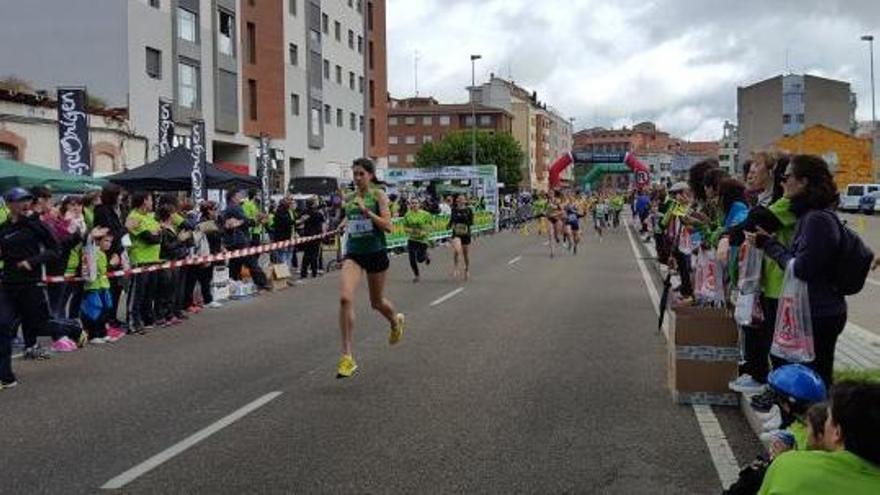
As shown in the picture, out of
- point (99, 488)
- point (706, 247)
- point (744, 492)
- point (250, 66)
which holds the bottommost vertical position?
point (99, 488)

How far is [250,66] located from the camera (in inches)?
2021

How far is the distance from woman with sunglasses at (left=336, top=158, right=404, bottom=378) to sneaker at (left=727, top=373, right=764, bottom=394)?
345 centimetres

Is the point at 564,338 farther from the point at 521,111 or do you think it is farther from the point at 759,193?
the point at 521,111

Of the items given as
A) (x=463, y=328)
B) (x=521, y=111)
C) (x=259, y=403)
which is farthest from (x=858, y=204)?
(x=521, y=111)

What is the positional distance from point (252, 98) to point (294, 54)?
7419 millimetres

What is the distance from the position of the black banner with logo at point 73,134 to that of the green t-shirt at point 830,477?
1931cm

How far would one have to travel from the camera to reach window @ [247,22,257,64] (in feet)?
170

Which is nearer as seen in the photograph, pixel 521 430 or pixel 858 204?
pixel 521 430

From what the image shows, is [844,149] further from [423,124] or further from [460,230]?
[423,124]

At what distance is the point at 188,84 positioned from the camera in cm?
4356

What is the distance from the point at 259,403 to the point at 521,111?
158m

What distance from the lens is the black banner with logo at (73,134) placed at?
66.7 ft

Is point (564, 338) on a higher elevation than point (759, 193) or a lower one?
lower

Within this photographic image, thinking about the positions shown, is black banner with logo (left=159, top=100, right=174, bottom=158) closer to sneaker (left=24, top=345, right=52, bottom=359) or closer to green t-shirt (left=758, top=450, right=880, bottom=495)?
sneaker (left=24, top=345, right=52, bottom=359)
